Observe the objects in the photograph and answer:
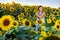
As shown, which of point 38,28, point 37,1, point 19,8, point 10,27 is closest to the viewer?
point 10,27

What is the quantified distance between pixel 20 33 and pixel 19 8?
Answer: 2.87 metres

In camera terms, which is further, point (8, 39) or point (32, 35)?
point (32, 35)

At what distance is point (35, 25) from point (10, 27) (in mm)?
798

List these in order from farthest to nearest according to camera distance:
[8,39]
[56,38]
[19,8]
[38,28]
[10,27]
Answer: [19,8]
[38,28]
[10,27]
[8,39]
[56,38]

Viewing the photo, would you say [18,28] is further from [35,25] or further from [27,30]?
[35,25]

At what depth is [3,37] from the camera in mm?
1825

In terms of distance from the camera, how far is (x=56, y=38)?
3.48 ft

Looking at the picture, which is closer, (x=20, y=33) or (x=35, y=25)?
(x=20, y=33)

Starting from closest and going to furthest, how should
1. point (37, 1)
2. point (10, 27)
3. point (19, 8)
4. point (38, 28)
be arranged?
point (10, 27) → point (38, 28) → point (19, 8) → point (37, 1)

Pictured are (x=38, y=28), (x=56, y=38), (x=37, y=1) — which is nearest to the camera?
(x=56, y=38)

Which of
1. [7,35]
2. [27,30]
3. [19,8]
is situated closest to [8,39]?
[7,35]

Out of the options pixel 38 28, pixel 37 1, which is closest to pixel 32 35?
pixel 38 28

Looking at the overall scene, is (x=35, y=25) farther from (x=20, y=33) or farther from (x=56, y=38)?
(x=56, y=38)

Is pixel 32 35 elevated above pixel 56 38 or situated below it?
below
